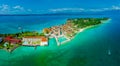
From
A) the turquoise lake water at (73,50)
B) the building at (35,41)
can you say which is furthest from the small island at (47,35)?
the turquoise lake water at (73,50)

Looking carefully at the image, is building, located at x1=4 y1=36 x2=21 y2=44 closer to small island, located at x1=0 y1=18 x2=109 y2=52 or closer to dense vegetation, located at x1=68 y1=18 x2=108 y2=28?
small island, located at x1=0 y1=18 x2=109 y2=52

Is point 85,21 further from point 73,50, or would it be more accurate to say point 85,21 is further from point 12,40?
point 12,40

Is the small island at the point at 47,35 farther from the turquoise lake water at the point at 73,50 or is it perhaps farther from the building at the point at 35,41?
the turquoise lake water at the point at 73,50

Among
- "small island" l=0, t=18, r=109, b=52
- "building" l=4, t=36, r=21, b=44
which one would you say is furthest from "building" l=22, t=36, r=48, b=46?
"building" l=4, t=36, r=21, b=44

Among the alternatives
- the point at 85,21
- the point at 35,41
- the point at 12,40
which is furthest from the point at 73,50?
the point at 85,21

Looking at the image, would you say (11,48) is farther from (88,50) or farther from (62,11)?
(62,11)

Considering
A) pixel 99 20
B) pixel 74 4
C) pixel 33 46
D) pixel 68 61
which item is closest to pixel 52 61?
pixel 68 61
